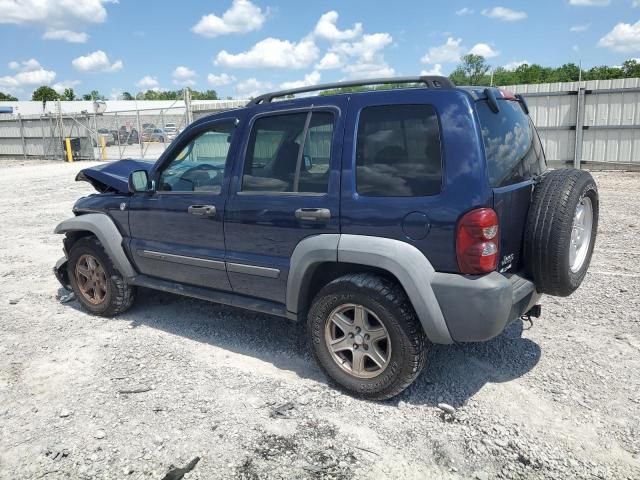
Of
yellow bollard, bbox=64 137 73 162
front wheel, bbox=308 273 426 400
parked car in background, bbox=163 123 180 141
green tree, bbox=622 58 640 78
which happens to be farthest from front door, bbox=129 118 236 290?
green tree, bbox=622 58 640 78

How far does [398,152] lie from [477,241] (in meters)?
0.73

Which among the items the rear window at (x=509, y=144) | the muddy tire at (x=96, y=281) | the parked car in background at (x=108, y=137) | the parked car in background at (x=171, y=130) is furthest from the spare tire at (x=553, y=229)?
the parked car in background at (x=108, y=137)

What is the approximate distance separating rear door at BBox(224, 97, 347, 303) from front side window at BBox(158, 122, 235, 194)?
9.9 inches

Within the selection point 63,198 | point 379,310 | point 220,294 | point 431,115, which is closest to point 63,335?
point 220,294

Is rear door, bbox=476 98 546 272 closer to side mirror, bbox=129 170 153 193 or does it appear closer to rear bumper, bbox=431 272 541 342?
rear bumper, bbox=431 272 541 342

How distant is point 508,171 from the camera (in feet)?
10.3

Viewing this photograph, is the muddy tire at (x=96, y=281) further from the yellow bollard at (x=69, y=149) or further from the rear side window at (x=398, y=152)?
the yellow bollard at (x=69, y=149)

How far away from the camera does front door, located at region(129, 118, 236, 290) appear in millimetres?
4043

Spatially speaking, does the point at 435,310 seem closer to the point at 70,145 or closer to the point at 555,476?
the point at 555,476

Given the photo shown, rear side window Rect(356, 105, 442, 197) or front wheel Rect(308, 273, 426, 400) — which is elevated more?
rear side window Rect(356, 105, 442, 197)

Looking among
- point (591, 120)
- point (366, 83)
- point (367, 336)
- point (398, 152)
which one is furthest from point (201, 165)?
point (591, 120)

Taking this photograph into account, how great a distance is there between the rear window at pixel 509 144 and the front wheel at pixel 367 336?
92 centimetres

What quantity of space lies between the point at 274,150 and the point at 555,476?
2.65 meters

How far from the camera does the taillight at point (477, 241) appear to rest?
2869mm
